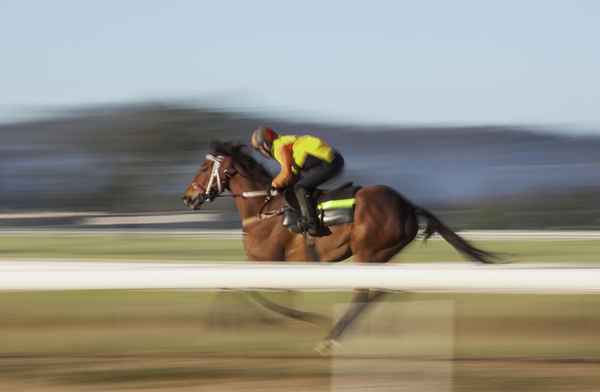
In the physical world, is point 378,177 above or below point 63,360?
below

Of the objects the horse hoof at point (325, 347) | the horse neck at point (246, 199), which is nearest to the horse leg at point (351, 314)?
the horse hoof at point (325, 347)

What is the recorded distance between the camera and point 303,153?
27.2 ft

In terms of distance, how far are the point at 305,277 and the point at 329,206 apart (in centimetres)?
487

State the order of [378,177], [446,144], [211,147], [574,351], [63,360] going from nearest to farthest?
[63,360] → [574,351] → [211,147] → [378,177] → [446,144]

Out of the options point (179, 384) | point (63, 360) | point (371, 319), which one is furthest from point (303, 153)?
point (371, 319)

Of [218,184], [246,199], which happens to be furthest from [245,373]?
[218,184]

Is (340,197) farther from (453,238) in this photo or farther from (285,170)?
(453,238)

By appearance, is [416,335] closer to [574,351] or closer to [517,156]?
[574,351]

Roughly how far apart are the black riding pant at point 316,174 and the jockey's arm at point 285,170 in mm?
98

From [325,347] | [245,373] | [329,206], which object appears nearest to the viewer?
[245,373]

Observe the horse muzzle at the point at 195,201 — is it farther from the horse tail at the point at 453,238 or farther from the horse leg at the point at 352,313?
the horse leg at the point at 352,313

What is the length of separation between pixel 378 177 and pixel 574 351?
291 ft

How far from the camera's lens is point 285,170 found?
27.2 feet

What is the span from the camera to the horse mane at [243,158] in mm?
8805
